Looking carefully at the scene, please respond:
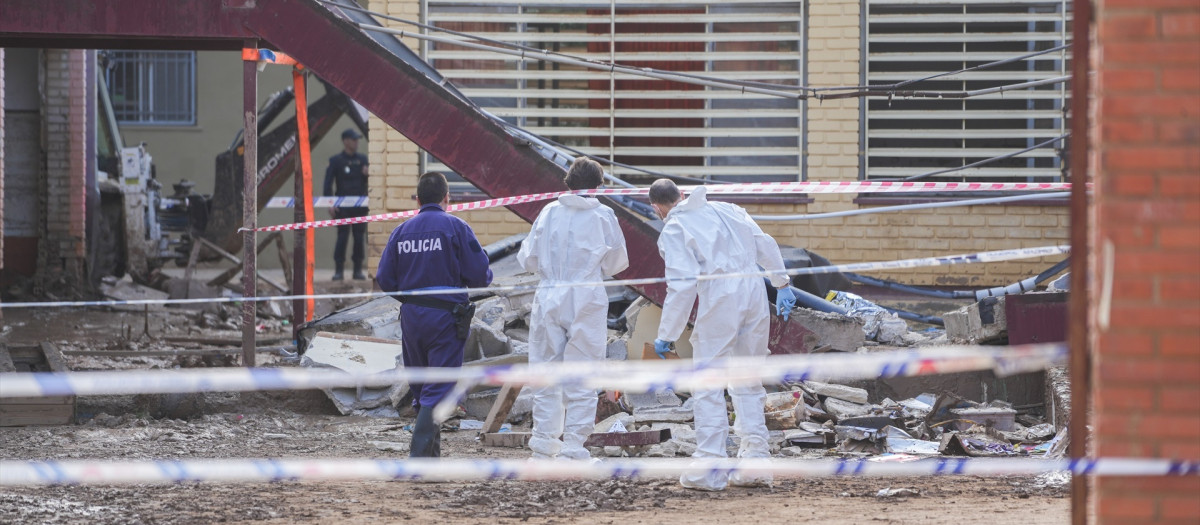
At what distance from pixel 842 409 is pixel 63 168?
443 inches

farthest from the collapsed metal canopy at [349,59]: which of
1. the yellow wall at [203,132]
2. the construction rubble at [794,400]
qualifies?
the yellow wall at [203,132]

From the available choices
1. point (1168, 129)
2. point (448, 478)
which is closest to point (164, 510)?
point (448, 478)

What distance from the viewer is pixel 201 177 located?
23.1m

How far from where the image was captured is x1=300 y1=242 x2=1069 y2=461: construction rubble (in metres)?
7.43

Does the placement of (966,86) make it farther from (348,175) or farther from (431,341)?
(348,175)

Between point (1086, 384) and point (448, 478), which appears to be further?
point (448, 478)

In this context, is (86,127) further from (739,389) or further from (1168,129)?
(1168,129)

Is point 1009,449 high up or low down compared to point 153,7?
down

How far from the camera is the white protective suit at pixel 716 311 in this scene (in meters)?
6.28

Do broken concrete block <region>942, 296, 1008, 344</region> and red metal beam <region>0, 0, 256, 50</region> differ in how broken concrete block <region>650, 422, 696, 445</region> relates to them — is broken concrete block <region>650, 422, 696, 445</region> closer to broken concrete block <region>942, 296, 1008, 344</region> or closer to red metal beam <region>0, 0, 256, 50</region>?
broken concrete block <region>942, 296, 1008, 344</region>

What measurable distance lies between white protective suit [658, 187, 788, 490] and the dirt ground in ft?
0.81

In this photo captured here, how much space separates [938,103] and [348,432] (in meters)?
7.10

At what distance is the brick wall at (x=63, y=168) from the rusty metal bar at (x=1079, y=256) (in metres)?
14.2

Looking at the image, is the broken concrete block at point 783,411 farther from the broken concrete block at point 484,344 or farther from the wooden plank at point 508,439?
the broken concrete block at point 484,344
